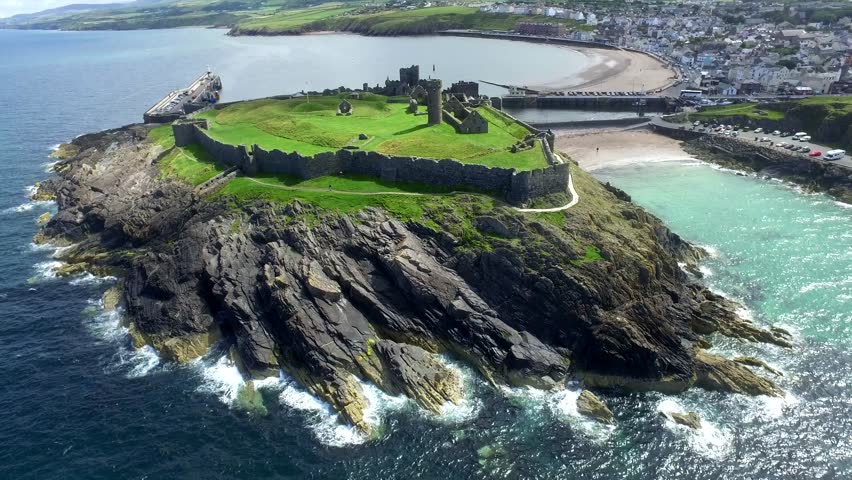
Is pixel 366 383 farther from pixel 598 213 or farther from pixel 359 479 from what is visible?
pixel 598 213

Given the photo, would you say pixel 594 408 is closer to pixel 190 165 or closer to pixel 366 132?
pixel 366 132

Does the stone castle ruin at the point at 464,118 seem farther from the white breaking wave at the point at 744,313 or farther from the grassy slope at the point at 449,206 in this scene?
the white breaking wave at the point at 744,313

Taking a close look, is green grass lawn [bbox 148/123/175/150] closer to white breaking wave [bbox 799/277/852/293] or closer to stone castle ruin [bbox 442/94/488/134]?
stone castle ruin [bbox 442/94/488/134]

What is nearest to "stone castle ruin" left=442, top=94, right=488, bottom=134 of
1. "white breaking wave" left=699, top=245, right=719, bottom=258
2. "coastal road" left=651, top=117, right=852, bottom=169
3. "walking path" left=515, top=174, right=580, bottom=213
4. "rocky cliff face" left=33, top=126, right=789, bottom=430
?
"walking path" left=515, top=174, right=580, bottom=213

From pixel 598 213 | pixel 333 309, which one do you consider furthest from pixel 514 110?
pixel 333 309

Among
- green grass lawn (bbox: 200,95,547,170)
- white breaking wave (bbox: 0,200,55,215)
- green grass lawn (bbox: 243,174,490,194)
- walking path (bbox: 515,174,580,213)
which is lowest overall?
white breaking wave (bbox: 0,200,55,215)

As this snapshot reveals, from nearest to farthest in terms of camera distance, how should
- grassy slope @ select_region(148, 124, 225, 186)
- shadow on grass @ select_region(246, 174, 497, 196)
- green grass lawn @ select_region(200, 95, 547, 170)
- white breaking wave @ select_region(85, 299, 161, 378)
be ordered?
white breaking wave @ select_region(85, 299, 161, 378), shadow on grass @ select_region(246, 174, 497, 196), green grass lawn @ select_region(200, 95, 547, 170), grassy slope @ select_region(148, 124, 225, 186)
